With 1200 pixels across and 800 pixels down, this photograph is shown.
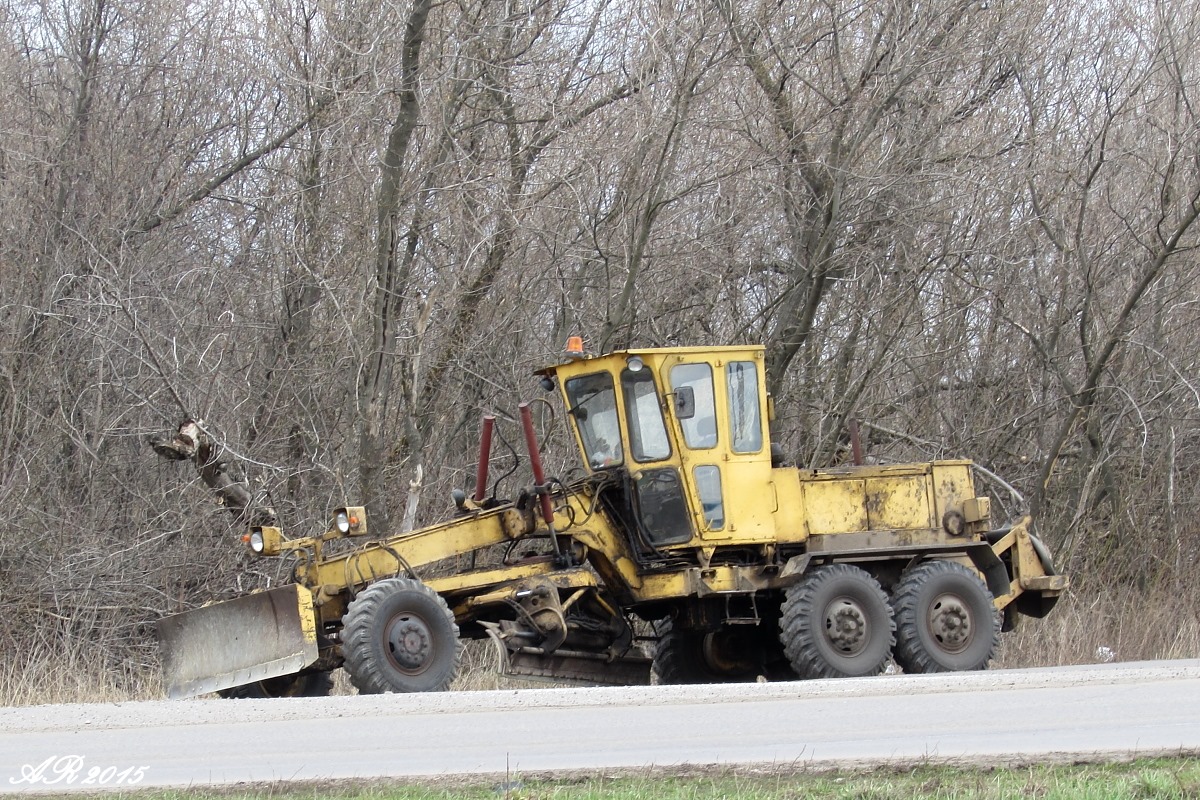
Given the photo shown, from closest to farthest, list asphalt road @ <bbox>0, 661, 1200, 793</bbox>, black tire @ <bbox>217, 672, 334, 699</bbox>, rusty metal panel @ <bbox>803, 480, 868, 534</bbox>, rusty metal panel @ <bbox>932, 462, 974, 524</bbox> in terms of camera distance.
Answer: asphalt road @ <bbox>0, 661, 1200, 793</bbox>
black tire @ <bbox>217, 672, 334, 699</bbox>
rusty metal panel @ <bbox>803, 480, 868, 534</bbox>
rusty metal panel @ <bbox>932, 462, 974, 524</bbox>

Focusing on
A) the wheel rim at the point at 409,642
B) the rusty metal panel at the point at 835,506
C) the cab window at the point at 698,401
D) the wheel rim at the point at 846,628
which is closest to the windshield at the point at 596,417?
the cab window at the point at 698,401

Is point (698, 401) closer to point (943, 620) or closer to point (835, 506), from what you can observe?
point (835, 506)

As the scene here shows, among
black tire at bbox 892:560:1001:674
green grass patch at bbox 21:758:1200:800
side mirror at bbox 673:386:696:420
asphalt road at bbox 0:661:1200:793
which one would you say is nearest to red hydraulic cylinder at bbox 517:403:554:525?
side mirror at bbox 673:386:696:420

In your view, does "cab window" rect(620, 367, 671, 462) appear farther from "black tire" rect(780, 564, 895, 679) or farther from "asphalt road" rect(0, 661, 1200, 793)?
"asphalt road" rect(0, 661, 1200, 793)

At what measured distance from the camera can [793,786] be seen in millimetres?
6434

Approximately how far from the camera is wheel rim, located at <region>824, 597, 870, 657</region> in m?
12.8

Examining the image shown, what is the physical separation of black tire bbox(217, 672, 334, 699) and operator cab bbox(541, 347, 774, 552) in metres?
2.92

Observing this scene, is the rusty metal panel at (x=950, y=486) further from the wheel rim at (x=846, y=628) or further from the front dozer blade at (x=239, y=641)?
the front dozer blade at (x=239, y=641)

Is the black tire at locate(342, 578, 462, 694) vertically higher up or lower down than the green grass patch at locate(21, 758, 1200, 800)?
higher up

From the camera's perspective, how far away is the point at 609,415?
13516mm

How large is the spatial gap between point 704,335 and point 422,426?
11.8 feet

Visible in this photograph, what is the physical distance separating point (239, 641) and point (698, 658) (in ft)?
15.4

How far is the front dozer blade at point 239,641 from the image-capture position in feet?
36.8

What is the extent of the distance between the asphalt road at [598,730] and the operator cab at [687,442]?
2.98 meters
